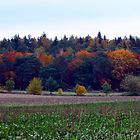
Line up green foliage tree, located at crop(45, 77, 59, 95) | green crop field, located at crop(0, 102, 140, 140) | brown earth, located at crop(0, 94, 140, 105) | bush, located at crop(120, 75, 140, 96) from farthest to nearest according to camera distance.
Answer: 1. green foliage tree, located at crop(45, 77, 59, 95)
2. bush, located at crop(120, 75, 140, 96)
3. brown earth, located at crop(0, 94, 140, 105)
4. green crop field, located at crop(0, 102, 140, 140)

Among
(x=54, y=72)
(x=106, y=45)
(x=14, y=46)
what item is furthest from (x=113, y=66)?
(x=14, y=46)

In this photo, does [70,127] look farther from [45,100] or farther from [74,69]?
[74,69]

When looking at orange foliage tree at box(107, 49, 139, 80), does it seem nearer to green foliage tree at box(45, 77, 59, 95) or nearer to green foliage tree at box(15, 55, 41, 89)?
green foliage tree at box(45, 77, 59, 95)

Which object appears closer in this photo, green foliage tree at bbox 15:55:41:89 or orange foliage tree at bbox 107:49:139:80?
green foliage tree at bbox 15:55:41:89

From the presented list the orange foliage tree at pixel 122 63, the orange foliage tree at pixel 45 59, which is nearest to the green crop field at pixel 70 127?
the orange foliage tree at pixel 122 63

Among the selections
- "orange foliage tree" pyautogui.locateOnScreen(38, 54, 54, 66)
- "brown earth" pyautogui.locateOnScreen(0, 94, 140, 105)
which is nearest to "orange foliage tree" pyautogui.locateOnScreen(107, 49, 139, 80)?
"orange foliage tree" pyautogui.locateOnScreen(38, 54, 54, 66)

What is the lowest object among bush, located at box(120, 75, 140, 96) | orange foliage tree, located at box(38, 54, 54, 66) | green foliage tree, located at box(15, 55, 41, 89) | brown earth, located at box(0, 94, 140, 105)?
brown earth, located at box(0, 94, 140, 105)

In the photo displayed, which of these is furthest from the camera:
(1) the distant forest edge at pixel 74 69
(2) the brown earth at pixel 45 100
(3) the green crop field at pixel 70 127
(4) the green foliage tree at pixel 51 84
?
(1) the distant forest edge at pixel 74 69

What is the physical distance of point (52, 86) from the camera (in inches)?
3036

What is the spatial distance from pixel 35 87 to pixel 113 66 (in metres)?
19.4

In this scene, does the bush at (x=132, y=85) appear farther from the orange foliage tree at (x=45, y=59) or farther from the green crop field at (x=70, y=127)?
the green crop field at (x=70, y=127)

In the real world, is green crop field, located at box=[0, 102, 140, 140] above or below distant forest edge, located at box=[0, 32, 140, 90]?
below

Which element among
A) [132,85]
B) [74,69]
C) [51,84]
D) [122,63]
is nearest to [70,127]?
[132,85]

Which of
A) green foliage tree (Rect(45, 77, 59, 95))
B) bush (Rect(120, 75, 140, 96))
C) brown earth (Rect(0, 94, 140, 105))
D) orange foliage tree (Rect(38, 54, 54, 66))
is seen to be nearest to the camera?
brown earth (Rect(0, 94, 140, 105))
